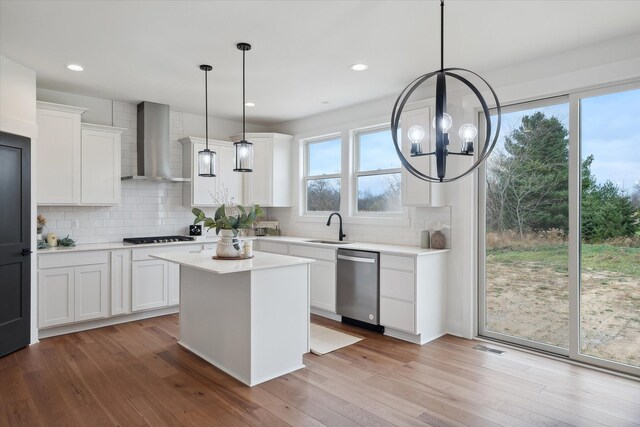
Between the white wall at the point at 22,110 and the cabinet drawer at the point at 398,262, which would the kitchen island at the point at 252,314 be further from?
the white wall at the point at 22,110

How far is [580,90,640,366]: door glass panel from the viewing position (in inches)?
127

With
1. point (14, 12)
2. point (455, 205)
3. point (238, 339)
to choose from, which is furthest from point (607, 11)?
point (14, 12)

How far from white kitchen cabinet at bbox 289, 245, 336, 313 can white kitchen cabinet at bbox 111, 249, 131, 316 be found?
2.13m

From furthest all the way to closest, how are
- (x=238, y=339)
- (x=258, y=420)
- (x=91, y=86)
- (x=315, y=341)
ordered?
(x=91, y=86) < (x=315, y=341) < (x=238, y=339) < (x=258, y=420)

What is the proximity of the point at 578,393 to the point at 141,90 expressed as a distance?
16.9 feet

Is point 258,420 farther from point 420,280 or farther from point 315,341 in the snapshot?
point 420,280

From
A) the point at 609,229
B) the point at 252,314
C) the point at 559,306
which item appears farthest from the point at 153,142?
the point at 609,229

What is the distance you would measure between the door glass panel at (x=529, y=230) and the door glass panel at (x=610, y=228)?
168mm

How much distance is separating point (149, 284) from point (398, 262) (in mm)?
→ 3005

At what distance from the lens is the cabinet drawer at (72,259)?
13.6ft

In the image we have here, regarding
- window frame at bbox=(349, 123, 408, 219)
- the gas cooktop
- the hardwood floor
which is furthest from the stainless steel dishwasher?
the gas cooktop

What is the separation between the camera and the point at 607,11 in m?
Result: 2.77

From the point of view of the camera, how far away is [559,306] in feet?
11.9

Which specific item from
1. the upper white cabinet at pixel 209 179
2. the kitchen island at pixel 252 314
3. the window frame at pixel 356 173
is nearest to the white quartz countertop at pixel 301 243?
the window frame at pixel 356 173
